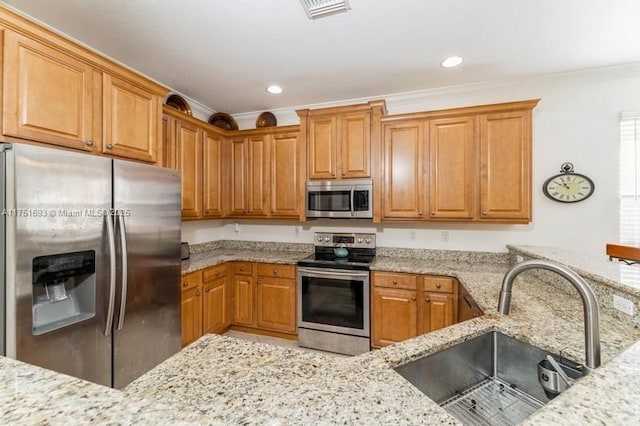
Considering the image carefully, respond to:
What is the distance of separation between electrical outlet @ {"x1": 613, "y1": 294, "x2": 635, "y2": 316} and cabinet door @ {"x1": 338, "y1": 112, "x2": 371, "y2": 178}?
2.02m

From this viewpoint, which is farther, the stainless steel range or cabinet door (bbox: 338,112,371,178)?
cabinet door (bbox: 338,112,371,178)

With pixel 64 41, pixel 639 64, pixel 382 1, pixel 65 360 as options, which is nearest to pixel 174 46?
pixel 64 41

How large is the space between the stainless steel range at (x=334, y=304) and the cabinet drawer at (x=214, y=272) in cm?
85

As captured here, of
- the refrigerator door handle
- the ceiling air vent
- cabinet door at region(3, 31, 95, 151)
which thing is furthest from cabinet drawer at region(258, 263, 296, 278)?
the ceiling air vent

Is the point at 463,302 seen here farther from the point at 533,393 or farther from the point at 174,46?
the point at 174,46

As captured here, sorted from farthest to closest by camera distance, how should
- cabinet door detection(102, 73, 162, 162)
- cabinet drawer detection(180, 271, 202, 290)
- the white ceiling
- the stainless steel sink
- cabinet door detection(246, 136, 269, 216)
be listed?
cabinet door detection(246, 136, 269, 216), cabinet drawer detection(180, 271, 202, 290), cabinet door detection(102, 73, 162, 162), the white ceiling, the stainless steel sink

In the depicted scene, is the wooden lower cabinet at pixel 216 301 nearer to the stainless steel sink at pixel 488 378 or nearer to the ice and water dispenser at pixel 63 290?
the ice and water dispenser at pixel 63 290

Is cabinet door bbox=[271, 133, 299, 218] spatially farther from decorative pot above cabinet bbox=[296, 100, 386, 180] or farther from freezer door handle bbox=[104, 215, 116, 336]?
freezer door handle bbox=[104, 215, 116, 336]

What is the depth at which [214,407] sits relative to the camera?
607 mm

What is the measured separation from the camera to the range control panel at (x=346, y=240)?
10.6 ft

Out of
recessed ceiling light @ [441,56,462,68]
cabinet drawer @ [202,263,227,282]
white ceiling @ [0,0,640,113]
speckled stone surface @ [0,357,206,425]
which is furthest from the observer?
cabinet drawer @ [202,263,227,282]

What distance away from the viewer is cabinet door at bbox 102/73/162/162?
195cm

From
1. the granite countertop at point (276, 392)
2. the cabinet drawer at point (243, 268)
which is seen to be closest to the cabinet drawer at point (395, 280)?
the cabinet drawer at point (243, 268)

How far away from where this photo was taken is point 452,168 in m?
2.73
